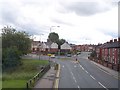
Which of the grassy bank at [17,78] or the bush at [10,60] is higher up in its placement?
the bush at [10,60]

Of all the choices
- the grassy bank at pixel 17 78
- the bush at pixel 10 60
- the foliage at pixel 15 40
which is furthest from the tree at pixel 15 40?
the grassy bank at pixel 17 78

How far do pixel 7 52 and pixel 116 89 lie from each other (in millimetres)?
33082

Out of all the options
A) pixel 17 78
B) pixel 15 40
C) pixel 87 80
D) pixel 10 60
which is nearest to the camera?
pixel 87 80

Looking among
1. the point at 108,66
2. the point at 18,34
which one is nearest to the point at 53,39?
the point at 18,34

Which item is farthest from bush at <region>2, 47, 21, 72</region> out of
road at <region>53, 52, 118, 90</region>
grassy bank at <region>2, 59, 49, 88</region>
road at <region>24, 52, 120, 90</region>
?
road at <region>53, 52, 118, 90</region>

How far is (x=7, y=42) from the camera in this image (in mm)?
71188

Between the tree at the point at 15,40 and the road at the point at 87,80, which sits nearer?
the road at the point at 87,80

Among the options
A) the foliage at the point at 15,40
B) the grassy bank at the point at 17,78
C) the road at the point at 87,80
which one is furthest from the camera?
the foliage at the point at 15,40

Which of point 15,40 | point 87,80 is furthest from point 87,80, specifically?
point 15,40

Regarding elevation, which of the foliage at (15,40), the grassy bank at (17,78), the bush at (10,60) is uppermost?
the foliage at (15,40)

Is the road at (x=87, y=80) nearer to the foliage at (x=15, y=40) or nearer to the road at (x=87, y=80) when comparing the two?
the road at (x=87, y=80)

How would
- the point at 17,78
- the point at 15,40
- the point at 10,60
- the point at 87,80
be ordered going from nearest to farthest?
the point at 87,80, the point at 17,78, the point at 10,60, the point at 15,40

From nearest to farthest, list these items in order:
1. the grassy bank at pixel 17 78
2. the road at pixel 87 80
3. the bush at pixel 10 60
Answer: the road at pixel 87 80, the grassy bank at pixel 17 78, the bush at pixel 10 60

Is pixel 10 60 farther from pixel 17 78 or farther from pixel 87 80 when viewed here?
pixel 87 80
